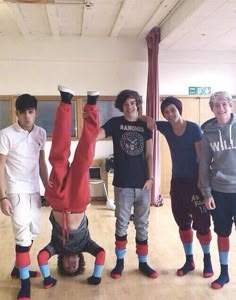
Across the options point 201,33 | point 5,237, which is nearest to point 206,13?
point 201,33

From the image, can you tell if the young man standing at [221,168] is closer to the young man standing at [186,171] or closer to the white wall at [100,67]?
the young man standing at [186,171]

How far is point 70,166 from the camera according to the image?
7.95ft

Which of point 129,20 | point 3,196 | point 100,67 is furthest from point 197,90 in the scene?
point 3,196

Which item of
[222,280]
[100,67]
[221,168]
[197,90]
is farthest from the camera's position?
[197,90]

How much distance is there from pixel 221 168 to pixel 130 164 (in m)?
0.67

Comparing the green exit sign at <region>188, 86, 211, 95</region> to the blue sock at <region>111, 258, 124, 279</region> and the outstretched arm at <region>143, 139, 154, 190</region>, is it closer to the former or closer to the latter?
the outstretched arm at <region>143, 139, 154, 190</region>

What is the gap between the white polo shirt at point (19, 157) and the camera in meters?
2.42

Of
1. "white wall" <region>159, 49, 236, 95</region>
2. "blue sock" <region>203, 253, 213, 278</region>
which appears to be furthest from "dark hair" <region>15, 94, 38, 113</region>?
"white wall" <region>159, 49, 236, 95</region>

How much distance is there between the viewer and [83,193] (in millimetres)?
2430

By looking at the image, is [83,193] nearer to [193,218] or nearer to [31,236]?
[31,236]

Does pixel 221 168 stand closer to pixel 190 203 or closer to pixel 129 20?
pixel 190 203

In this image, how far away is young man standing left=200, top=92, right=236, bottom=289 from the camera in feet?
8.16

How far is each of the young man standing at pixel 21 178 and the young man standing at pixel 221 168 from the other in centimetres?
125

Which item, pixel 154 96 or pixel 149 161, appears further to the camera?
pixel 154 96
